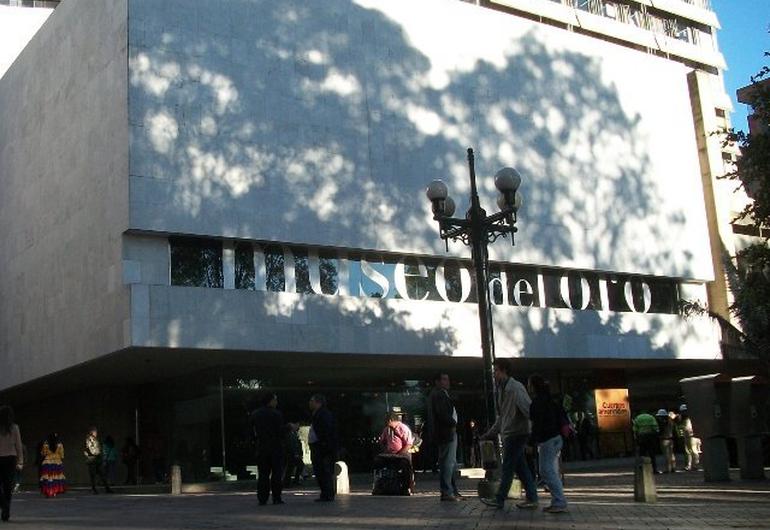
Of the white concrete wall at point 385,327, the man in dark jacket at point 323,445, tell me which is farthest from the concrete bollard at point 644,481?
the white concrete wall at point 385,327

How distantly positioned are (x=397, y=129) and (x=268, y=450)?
630 inches

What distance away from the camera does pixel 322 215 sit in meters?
26.3

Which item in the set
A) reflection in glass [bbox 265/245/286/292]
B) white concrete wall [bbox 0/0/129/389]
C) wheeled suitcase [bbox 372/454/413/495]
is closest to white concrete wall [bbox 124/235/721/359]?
reflection in glass [bbox 265/245/286/292]

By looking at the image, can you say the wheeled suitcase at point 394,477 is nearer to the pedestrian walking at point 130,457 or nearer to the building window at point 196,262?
the building window at point 196,262

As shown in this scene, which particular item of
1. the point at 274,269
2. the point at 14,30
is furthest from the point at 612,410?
the point at 14,30

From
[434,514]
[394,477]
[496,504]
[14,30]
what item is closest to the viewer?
[434,514]

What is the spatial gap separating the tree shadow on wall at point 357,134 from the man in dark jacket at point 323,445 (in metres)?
10.8

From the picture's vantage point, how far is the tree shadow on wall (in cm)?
2459

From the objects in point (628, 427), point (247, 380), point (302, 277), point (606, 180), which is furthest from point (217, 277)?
point (628, 427)

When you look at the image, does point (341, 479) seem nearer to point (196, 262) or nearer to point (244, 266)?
point (196, 262)

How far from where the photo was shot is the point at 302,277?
2608 cm

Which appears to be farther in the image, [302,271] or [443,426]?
[302,271]

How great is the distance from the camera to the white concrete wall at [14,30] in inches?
1604


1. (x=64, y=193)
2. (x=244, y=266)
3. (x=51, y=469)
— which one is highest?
(x=64, y=193)
